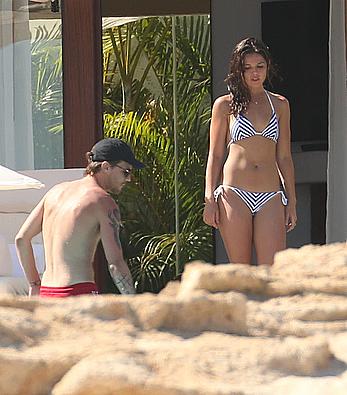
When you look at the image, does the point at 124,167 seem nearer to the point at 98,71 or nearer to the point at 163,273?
the point at 98,71

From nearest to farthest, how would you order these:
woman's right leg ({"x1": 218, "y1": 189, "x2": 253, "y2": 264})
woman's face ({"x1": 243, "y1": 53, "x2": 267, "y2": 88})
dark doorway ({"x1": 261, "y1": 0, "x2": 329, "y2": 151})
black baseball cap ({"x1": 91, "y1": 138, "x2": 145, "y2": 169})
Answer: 1. black baseball cap ({"x1": 91, "y1": 138, "x2": 145, "y2": 169})
2. woman's right leg ({"x1": 218, "y1": 189, "x2": 253, "y2": 264})
3. woman's face ({"x1": 243, "y1": 53, "x2": 267, "y2": 88})
4. dark doorway ({"x1": 261, "y1": 0, "x2": 329, "y2": 151})

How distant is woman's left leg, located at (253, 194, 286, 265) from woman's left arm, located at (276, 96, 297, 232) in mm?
99

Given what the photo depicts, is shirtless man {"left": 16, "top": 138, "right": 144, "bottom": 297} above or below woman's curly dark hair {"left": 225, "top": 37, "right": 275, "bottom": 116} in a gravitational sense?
below

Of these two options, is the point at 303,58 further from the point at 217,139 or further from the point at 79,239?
the point at 79,239

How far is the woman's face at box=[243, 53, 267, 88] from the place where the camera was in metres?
5.62

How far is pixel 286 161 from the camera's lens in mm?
5691

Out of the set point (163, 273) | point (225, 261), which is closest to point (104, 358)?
point (225, 261)

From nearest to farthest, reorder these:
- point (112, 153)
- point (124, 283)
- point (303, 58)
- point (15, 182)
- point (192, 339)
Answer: point (192, 339), point (124, 283), point (112, 153), point (15, 182), point (303, 58)

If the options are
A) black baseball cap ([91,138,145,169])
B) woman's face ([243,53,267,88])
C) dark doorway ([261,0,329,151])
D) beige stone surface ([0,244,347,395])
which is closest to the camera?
beige stone surface ([0,244,347,395])

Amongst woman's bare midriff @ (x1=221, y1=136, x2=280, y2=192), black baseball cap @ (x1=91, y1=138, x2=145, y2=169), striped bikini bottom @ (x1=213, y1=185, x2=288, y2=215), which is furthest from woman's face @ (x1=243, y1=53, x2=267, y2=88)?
black baseball cap @ (x1=91, y1=138, x2=145, y2=169)

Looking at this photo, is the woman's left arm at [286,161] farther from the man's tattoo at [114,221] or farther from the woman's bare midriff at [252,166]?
the man's tattoo at [114,221]

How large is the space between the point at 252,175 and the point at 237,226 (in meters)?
0.25

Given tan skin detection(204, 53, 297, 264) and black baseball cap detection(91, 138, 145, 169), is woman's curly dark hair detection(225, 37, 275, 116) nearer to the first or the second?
tan skin detection(204, 53, 297, 264)

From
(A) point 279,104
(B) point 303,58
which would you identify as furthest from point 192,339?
(B) point 303,58
